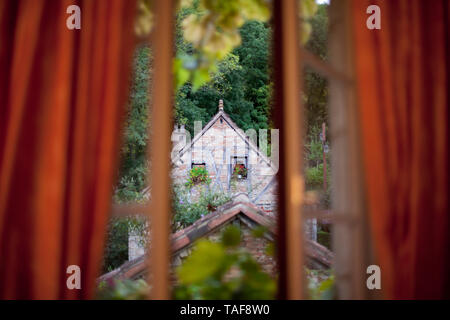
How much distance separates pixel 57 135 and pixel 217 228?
2.20 m

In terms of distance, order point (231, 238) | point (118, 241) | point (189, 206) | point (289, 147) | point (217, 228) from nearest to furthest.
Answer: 1. point (289, 147)
2. point (231, 238)
3. point (217, 228)
4. point (118, 241)
5. point (189, 206)

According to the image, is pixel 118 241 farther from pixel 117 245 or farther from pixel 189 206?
pixel 189 206

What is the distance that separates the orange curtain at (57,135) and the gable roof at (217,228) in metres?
1.25

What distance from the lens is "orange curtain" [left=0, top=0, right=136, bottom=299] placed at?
0.89 m

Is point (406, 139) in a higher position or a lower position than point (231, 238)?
higher

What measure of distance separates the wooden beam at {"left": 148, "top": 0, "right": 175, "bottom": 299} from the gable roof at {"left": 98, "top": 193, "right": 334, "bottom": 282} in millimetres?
1218

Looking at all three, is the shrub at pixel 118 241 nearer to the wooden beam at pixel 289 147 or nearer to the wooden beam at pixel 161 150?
the wooden beam at pixel 161 150

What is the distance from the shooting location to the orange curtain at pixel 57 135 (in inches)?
34.9

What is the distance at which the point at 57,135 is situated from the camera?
0.91 m

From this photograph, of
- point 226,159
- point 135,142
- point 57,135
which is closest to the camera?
point 57,135

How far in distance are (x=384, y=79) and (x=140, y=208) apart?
873mm

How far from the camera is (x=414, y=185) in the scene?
101 cm

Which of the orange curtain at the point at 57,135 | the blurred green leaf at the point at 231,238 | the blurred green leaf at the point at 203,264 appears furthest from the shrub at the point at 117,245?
the orange curtain at the point at 57,135

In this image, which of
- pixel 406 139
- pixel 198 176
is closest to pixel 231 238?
pixel 406 139
